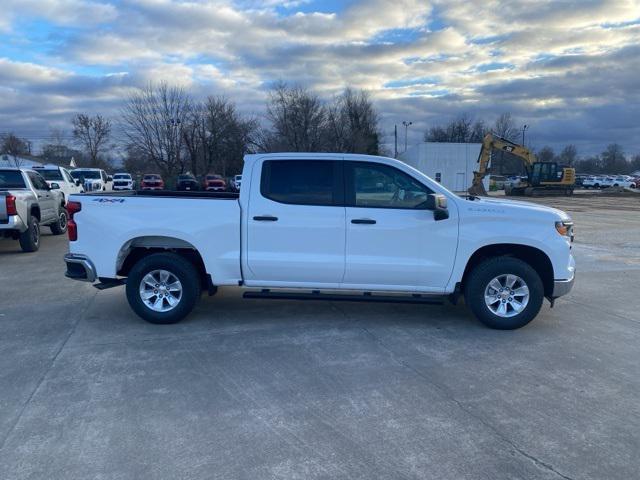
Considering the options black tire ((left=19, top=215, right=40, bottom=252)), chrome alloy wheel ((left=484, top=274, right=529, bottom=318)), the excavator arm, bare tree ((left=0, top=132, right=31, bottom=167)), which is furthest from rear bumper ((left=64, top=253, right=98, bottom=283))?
bare tree ((left=0, top=132, right=31, bottom=167))

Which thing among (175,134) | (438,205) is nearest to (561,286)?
(438,205)

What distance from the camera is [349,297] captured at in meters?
6.13

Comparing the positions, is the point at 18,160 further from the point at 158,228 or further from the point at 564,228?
the point at 564,228

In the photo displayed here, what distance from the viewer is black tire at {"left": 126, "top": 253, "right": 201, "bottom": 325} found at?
6.07 meters

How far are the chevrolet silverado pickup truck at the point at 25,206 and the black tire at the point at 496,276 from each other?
383 inches

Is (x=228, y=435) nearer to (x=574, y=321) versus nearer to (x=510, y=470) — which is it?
(x=510, y=470)

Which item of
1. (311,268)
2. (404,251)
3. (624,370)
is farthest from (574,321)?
(311,268)

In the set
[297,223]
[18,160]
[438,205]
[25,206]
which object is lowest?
[25,206]

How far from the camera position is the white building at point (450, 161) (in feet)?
196

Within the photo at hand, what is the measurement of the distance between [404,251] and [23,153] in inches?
3946

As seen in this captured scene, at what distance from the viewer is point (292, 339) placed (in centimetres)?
568

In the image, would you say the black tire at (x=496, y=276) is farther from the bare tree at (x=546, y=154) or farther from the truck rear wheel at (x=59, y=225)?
the bare tree at (x=546, y=154)

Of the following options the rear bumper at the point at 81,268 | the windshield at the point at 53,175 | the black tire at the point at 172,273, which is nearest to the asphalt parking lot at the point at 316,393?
the black tire at the point at 172,273

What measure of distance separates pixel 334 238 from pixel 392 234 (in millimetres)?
663
